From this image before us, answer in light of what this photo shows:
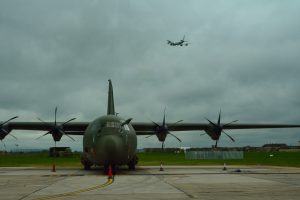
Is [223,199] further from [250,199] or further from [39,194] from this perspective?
[39,194]

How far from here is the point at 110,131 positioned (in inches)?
917

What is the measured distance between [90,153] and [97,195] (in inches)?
495

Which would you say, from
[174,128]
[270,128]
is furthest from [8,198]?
[270,128]

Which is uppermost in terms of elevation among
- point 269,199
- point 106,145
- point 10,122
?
point 10,122

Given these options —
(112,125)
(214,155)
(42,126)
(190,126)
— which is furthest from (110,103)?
(214,155)

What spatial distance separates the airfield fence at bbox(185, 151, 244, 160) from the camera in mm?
64750

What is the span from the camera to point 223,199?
11070 mm

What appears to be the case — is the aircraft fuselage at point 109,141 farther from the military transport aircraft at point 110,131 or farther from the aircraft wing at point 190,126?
the aircraft wing at point 190,126

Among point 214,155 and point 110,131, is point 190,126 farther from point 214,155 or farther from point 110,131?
point 214,155

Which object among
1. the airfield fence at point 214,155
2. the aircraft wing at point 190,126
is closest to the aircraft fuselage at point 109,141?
the aircraft wing at point 190,126

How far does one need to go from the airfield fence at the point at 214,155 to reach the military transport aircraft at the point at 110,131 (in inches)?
1070

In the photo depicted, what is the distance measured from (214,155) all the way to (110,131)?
44580mm

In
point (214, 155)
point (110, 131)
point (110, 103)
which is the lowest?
point (214, 155)

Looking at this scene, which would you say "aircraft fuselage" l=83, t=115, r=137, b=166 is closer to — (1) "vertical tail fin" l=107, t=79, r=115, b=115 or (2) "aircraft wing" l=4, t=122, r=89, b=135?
(1) "vertical tail fin" l=107, t=79, r=115, b=115
